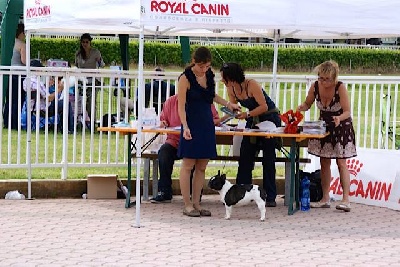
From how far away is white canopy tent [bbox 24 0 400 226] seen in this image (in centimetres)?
932

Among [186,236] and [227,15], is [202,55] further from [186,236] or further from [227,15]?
[186,236]

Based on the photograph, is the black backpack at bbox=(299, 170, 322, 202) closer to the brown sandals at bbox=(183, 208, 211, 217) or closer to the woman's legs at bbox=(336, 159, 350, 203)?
the woman's legs at bbox=(336, 159, 350, 203)

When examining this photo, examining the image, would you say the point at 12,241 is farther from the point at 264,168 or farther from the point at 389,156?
the point at 389,156

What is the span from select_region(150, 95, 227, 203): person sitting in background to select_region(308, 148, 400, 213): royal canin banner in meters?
1.74

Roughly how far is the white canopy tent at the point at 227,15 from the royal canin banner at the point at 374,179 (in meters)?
2.07

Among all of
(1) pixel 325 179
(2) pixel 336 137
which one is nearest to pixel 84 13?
(2) pixel 336 137

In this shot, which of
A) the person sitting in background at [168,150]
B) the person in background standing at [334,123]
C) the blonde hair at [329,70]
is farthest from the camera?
the person sitting in background at [168,150]

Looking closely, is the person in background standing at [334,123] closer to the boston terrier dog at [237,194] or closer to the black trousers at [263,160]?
the black trousers at [263,160]

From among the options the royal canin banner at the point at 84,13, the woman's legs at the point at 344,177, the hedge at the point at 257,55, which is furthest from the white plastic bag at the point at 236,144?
the hedge at the point at 257,55

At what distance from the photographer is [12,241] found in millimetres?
8797

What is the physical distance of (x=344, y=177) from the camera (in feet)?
36.5

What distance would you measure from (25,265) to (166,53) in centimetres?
3242

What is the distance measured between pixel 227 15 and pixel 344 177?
2.63 metres

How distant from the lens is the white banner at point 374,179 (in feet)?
37.2
